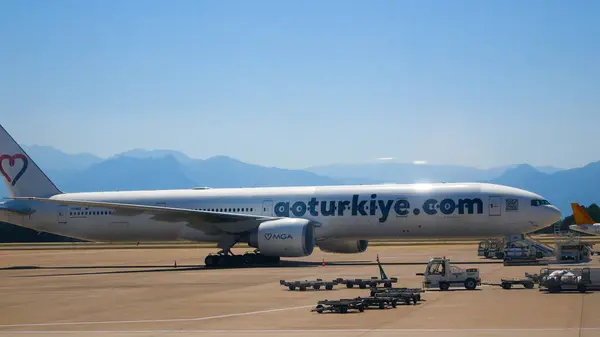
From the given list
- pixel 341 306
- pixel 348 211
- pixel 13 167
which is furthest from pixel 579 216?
→ pixel 341 306

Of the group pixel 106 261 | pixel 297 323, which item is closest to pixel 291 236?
pixel 106 261

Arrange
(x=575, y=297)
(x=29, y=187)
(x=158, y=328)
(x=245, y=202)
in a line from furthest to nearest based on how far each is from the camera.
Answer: (x=29, y=187)
(x=245, y=202)
(x=575, y=297)
(x=158, y=328)

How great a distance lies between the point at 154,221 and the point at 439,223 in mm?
16401

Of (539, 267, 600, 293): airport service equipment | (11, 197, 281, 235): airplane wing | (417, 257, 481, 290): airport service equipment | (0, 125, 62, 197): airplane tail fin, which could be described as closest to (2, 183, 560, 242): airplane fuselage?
(11, 197, 281, 235): airplane wing

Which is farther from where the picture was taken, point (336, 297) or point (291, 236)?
point (291, 236)

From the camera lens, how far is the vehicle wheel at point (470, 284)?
93.6 feet

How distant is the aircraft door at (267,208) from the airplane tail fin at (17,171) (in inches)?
597

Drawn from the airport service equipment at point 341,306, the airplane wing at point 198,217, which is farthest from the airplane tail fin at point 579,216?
the airport service equipment at point 341,306

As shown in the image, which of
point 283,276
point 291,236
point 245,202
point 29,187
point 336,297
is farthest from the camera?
point 29,187

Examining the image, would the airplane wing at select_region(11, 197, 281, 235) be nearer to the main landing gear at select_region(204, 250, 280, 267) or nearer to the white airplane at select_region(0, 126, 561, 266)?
the white airplane at select_region(0, 126, 561, 266)

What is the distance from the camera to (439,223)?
44625 mm

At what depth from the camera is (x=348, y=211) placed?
1809 inches

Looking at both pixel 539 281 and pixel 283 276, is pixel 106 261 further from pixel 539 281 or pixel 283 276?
pixel 539 281

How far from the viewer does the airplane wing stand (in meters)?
46.2
